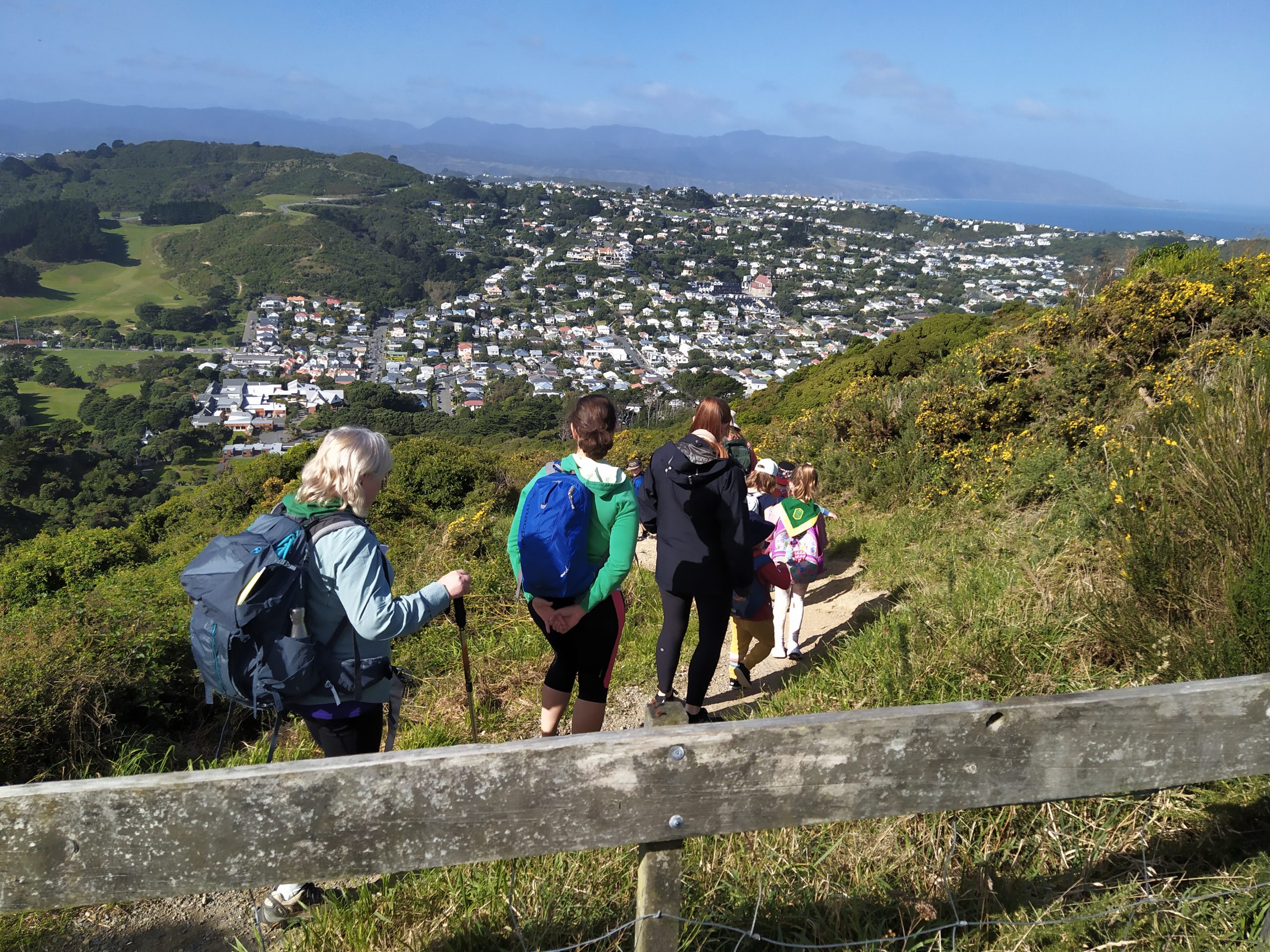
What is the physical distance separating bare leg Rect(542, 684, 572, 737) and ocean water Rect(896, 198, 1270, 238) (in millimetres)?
76243

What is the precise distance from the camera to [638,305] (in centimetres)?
6925

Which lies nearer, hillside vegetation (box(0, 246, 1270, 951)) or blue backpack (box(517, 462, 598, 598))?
hillside vegetation (box(0, 246, 1270, 951))

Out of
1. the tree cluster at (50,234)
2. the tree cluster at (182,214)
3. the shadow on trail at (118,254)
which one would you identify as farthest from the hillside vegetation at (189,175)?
the tree cluster at (50,234)

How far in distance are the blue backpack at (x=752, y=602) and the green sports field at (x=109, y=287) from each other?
70.6 metres

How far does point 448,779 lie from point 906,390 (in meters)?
7.95

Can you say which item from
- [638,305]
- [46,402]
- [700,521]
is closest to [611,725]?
[700,521]

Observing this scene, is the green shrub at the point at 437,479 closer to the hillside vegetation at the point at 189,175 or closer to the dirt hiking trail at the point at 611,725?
the dirt hiking trail at the point at 611,725

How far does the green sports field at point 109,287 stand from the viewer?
6231 cm

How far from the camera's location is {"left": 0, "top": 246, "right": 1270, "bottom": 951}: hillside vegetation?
1.86m

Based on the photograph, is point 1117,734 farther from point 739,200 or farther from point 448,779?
point 739,200

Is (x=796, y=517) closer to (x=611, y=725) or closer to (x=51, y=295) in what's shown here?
(x=611, y=725)

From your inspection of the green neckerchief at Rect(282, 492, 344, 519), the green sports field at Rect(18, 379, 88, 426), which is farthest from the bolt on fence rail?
the green sports field at Rect(18, 379, 88, 426)

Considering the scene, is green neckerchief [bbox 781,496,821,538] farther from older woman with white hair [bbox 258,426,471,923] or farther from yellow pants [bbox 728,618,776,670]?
older woman with white hair [bbox 258,426,471,923]

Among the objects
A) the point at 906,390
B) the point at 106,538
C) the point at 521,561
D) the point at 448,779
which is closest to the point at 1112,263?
the point at 906,390
